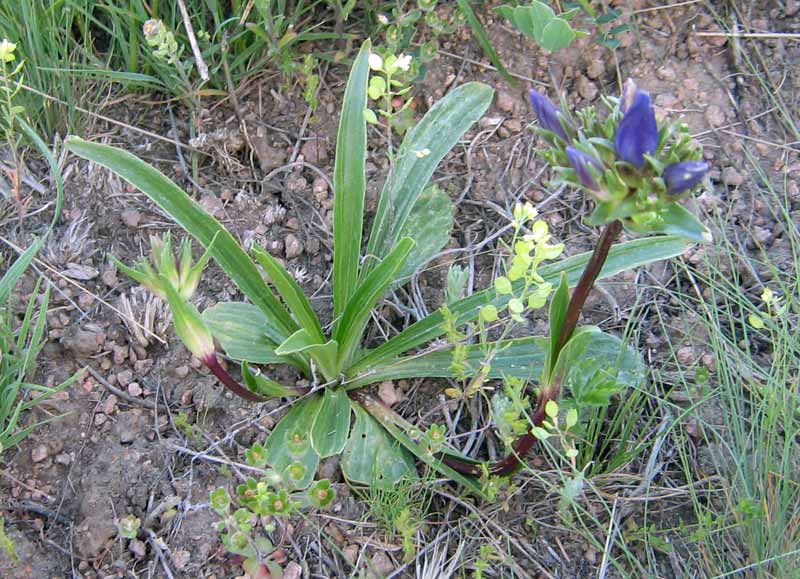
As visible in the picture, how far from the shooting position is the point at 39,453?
2.18 metres

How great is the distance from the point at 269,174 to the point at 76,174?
1.96ft

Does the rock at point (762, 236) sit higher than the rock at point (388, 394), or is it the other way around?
the rock at point (762, 236)

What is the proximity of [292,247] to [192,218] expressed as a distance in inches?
16.5

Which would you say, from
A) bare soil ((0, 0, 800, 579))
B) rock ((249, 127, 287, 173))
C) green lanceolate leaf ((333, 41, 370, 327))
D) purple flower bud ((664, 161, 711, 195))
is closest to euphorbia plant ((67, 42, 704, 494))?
green lanceolate leaf ((333, 41, 370, 327))

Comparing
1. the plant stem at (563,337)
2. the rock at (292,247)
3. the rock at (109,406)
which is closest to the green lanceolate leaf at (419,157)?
the rock at (292,247)

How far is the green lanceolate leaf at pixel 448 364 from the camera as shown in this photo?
2.26 metres

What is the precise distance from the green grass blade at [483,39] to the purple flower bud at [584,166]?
1245 mm

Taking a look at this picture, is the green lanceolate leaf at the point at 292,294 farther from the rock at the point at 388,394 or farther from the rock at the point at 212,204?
the rock at the point at 212,204

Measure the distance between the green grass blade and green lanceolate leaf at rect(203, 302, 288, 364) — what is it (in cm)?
112

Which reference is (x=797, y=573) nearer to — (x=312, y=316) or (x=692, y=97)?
(x=312, y=316)

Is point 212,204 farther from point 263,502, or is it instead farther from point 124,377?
point 263,502

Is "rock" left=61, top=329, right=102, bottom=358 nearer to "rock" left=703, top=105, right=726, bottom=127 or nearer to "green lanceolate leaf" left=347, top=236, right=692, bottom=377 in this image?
"green lanceolate leaf" left=347, top=236, right=692, bottom=377

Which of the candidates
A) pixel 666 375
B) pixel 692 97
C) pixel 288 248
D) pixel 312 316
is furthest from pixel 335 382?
pixel 692 97

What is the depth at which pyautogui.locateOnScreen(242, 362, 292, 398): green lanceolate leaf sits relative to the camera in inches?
80.2
